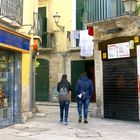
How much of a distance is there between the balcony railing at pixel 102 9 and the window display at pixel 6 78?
4.27 meters

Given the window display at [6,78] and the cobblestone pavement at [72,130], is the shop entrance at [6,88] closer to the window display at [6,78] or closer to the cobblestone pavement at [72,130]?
the window display at [6,78]

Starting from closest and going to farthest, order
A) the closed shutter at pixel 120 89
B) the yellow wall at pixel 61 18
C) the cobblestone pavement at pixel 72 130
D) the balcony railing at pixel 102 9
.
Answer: the cobblestone pavement at pixel 72 130 → the closed shutter at pixel 120 89 → the balcony railing at pixel 102 9 → the yellow wall at pixel 61 18

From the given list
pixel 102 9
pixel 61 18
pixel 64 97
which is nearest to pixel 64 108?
pixel 64 97

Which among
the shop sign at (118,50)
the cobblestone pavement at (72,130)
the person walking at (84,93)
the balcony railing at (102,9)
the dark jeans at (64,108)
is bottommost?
the cobblestone pavement at (72,130)

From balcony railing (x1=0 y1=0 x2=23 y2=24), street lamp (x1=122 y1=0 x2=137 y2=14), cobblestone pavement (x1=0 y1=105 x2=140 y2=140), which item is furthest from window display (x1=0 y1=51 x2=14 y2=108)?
street lamp (x1=122 y1=0 x2=137 y2=14)

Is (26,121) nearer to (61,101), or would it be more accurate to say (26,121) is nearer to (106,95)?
(61,101)

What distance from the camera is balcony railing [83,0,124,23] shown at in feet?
51.0

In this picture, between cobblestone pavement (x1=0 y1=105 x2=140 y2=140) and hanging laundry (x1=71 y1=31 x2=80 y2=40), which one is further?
hanging laundry (x1=71 y1=31 x2=80 y2=40)

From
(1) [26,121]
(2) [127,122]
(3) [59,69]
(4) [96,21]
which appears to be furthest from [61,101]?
(3) [59,69]

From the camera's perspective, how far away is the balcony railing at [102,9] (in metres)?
15.5

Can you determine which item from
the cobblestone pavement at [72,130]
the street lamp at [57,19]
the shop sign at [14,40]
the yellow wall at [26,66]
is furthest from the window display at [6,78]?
the street lamp at [57,19]

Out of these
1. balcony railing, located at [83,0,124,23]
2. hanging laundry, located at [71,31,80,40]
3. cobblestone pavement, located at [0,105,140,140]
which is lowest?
cobblestone pavement, located at [0,105,140,140]

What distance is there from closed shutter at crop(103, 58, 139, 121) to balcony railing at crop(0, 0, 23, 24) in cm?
397

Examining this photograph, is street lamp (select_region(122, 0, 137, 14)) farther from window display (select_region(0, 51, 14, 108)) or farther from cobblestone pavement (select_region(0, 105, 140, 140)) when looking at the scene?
window display (select_region(0, 51, 14, 108))
